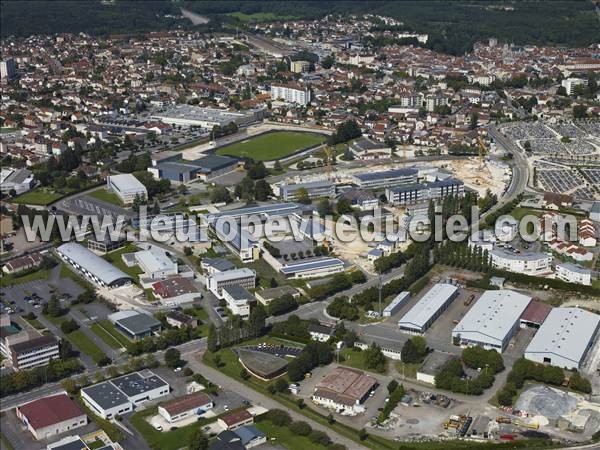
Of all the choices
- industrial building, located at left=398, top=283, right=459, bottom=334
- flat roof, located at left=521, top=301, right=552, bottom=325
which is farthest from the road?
flat roof, located at left=521, top=301, right=552, bottom=325

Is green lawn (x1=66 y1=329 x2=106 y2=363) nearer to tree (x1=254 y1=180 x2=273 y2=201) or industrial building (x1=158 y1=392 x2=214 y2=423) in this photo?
industrial building (x1=158 y1=392 x2=214 y2=423)

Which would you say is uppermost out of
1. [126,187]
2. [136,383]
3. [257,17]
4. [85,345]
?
[257,17]

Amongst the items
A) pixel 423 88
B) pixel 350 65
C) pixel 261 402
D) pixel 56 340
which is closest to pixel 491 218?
pixel 261 402

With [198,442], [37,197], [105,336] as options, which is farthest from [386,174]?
[198,442]

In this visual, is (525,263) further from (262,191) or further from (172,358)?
(262,191)

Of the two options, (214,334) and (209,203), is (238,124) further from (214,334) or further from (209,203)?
(214,334)

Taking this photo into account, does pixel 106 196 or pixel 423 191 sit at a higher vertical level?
pixel 423 191

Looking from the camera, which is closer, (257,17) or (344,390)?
(344,390)
